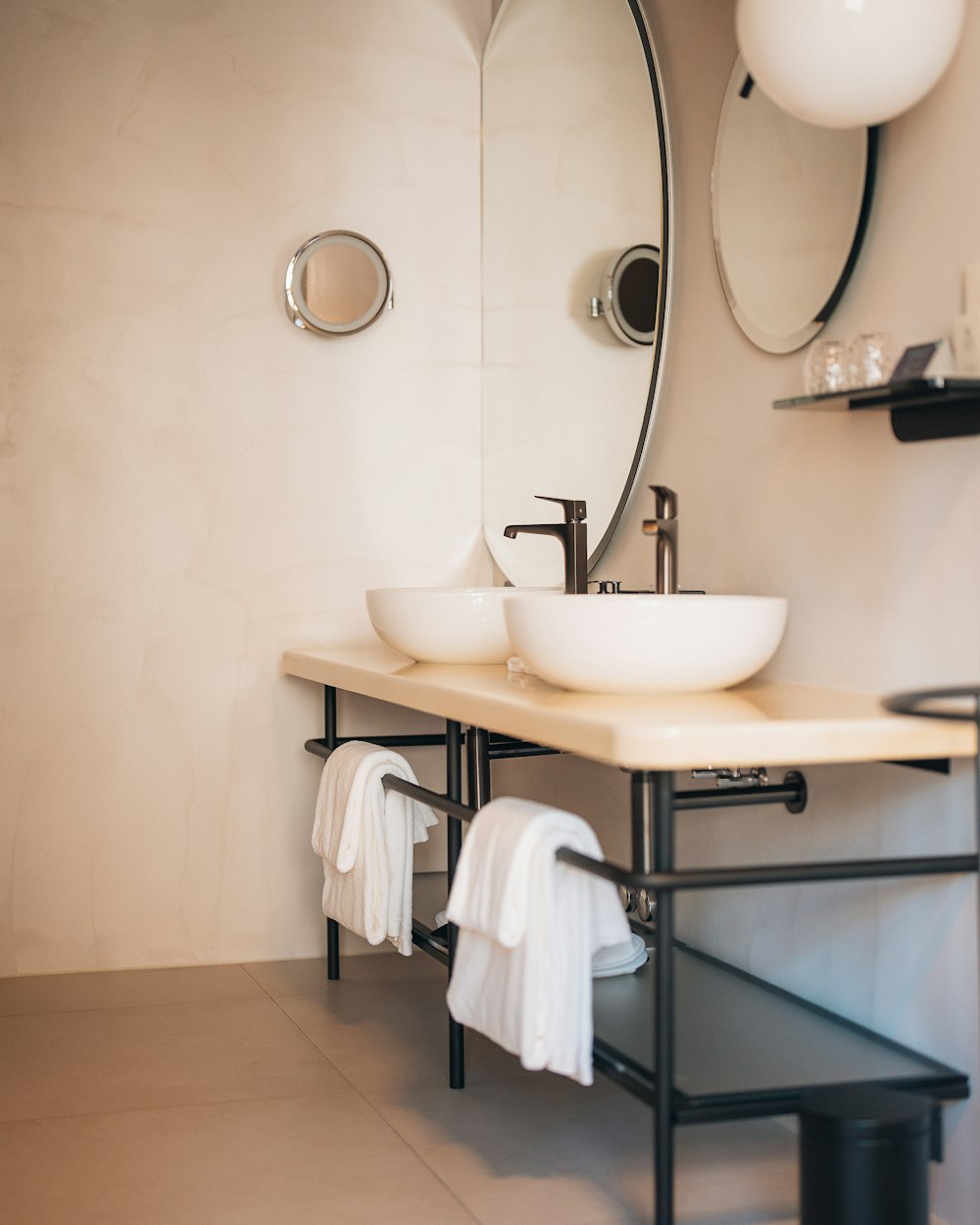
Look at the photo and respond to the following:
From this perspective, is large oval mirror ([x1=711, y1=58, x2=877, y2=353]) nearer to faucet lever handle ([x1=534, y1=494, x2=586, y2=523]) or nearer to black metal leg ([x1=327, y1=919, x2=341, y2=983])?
faucet lever handle ([x1=534, y1=494, x2=586, y2=523])

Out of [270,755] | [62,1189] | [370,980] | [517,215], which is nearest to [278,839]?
[270,755]

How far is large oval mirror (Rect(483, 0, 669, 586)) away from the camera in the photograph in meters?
2.56

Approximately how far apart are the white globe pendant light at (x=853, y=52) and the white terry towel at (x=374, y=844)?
1.27m

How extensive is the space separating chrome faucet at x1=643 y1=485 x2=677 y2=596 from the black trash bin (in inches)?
32.0

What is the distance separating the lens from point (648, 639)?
5.53 feet

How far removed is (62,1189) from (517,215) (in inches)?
86.6

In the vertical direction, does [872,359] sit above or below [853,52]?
below

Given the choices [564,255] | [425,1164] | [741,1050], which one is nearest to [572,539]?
[564,255]

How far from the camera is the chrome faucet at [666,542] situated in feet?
6.79

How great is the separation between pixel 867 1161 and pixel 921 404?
897 millimetres

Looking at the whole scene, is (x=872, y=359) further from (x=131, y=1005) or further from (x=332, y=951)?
(x=131, y=1005)

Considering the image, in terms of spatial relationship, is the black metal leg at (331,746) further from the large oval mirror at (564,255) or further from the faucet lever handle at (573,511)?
the faucet lever handle at (573,511)

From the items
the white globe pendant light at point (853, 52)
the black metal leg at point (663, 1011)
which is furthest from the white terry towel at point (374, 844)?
the white globe pendant light at point (853, 52)

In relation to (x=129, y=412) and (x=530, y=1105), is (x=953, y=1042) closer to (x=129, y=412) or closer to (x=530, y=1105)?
(x=530, y=1105)
